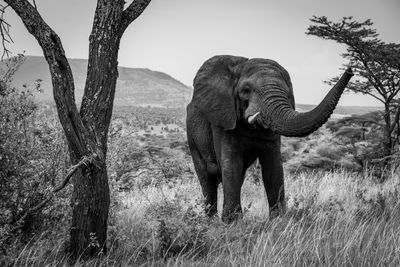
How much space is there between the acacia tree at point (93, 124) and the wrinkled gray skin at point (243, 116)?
6.33 feet

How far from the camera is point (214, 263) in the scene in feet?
14.8

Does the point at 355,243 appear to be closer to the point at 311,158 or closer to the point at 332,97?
the point at 332,97

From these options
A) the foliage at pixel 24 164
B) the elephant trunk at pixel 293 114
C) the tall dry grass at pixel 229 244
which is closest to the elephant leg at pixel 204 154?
the tall dry grass at pixel 229 244

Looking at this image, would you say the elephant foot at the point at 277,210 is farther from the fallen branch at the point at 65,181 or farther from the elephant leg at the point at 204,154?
the fallen branch at the point at 65,181

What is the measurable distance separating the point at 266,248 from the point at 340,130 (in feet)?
65.1

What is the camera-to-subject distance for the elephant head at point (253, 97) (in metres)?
5.77

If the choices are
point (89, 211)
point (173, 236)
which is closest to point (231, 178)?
point (173, 236)

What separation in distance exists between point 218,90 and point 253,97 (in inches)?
28.9

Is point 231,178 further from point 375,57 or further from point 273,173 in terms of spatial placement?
point 375,57

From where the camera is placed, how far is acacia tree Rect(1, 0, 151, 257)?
4613 mm

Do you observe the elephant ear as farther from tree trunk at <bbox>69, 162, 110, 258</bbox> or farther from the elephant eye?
tree trunk at <bbox>69, 162, 110, 258</bbox>

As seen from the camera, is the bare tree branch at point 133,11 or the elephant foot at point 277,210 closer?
the bare tree branch at point 133,11

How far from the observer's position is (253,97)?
6.60m

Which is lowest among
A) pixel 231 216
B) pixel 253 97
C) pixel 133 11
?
pixel 231 216
